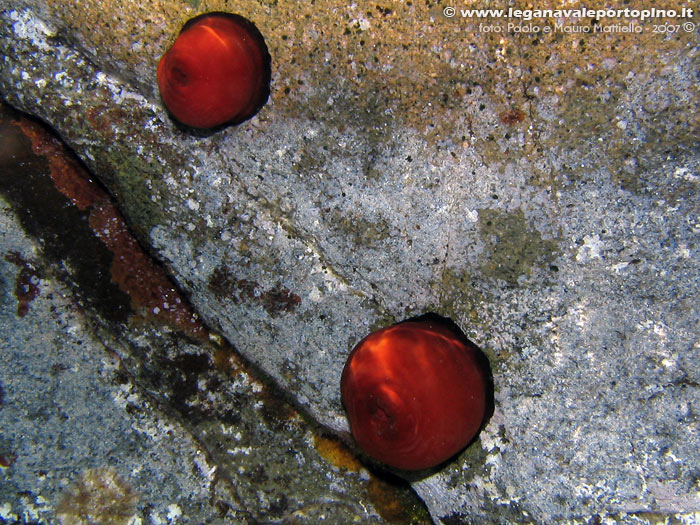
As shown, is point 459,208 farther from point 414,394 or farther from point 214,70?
point 214,70

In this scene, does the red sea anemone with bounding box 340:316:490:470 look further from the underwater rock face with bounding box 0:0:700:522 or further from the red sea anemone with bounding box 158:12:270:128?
the red sea anemone with bounding box 158:12:270:128

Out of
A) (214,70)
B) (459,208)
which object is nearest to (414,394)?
(459,208)

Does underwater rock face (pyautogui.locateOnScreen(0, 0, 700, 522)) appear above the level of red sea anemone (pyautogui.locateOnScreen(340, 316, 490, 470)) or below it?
above

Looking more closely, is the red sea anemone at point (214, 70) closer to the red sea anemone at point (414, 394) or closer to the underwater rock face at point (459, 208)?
the underwater rock face at point (459, 208)

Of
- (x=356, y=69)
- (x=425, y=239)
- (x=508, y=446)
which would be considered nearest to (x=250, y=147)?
(x=356, y=69)

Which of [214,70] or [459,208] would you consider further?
[459,208]

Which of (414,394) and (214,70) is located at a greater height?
(214,70)

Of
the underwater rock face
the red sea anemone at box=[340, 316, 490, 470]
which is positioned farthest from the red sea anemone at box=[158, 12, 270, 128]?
the red sea anemone at box=[340, 316, 490, 470]

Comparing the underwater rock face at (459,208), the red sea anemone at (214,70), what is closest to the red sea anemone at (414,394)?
the underwater rock face at (459,208)
